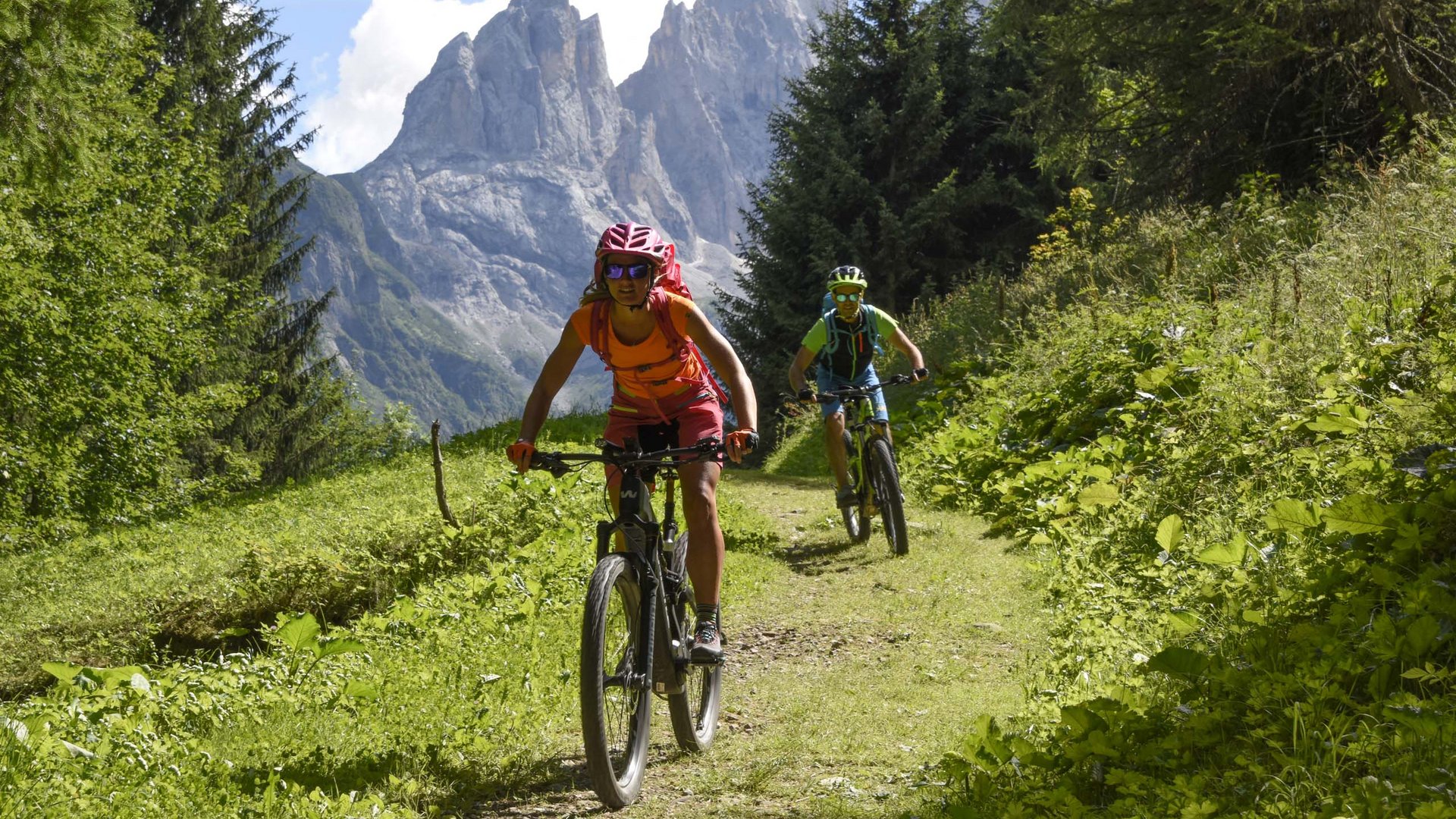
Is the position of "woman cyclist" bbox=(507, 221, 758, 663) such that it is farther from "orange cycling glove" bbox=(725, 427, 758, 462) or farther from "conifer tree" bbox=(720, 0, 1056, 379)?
"conifer tree" bbox=(720, 0, 1056, 379)

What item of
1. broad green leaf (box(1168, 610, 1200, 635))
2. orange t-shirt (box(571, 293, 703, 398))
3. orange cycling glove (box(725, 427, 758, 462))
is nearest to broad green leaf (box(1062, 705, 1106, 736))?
broad green leaf (box(1168, 610, 1200, 635))

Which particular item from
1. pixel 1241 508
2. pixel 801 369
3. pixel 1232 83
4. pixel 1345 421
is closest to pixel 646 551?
Result: pixel 1345 421

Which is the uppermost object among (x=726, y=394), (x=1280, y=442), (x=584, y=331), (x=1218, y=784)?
(x=584, y=331)

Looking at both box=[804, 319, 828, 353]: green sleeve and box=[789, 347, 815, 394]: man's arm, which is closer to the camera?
box=[789, 347, 815, 394]: man's arm

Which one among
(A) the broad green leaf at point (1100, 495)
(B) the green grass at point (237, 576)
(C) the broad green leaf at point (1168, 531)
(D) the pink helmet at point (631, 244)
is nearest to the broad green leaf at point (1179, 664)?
(C) the broad green leaf at point (1168, 531)

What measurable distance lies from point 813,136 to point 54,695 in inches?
851

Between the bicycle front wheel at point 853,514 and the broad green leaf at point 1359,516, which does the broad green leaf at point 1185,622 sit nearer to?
the broad green leaf at point 1359,516

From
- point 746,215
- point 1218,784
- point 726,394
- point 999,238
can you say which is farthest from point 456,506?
point 999,238

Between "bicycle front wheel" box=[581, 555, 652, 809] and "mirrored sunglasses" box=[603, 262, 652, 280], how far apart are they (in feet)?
3.83

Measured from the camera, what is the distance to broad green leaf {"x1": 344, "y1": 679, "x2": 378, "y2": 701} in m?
5.31

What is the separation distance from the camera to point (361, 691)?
535cm

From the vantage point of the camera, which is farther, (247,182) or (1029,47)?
(247,182)

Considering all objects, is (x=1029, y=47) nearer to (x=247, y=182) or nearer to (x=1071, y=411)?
(x=1071, y=411)

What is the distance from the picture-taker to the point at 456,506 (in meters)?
12.6
